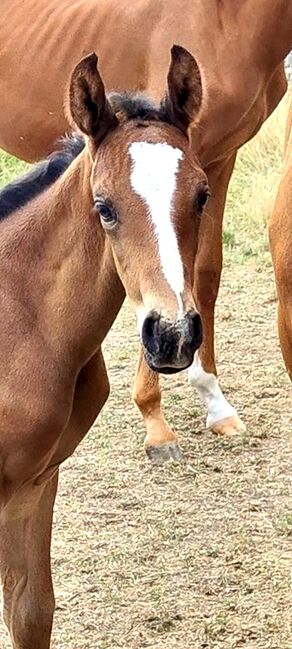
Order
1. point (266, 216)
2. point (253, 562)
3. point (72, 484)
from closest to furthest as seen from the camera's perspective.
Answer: point (253, 562) < point (72, 484) < point (266, 216)

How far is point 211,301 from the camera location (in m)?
4.88

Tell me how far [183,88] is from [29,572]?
1.31 metres

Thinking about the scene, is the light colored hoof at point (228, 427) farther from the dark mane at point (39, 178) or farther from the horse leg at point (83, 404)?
the dark mane at point (39, 178)

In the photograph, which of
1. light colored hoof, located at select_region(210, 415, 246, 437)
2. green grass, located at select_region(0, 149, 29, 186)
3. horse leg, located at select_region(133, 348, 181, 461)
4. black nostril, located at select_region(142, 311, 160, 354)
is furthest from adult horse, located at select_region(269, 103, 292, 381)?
green grass, located at select_region(0, 149, 29, 186)

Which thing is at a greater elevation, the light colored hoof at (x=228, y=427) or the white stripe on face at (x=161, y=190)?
the white stripe on face at (x=161, y=190)

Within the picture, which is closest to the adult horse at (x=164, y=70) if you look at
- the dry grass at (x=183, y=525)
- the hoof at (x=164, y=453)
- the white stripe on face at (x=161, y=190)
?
the hoof at (x=164, y=453)

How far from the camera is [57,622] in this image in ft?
12.4

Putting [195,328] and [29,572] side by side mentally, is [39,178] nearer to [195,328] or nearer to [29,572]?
[195,328]

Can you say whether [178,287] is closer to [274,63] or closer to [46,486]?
[46,486]

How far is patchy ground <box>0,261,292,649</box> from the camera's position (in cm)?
372

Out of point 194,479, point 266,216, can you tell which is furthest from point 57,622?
point 266,216

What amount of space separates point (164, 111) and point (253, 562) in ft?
5.61

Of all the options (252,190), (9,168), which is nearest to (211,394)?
(252,190)

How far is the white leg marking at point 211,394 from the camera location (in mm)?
4938
